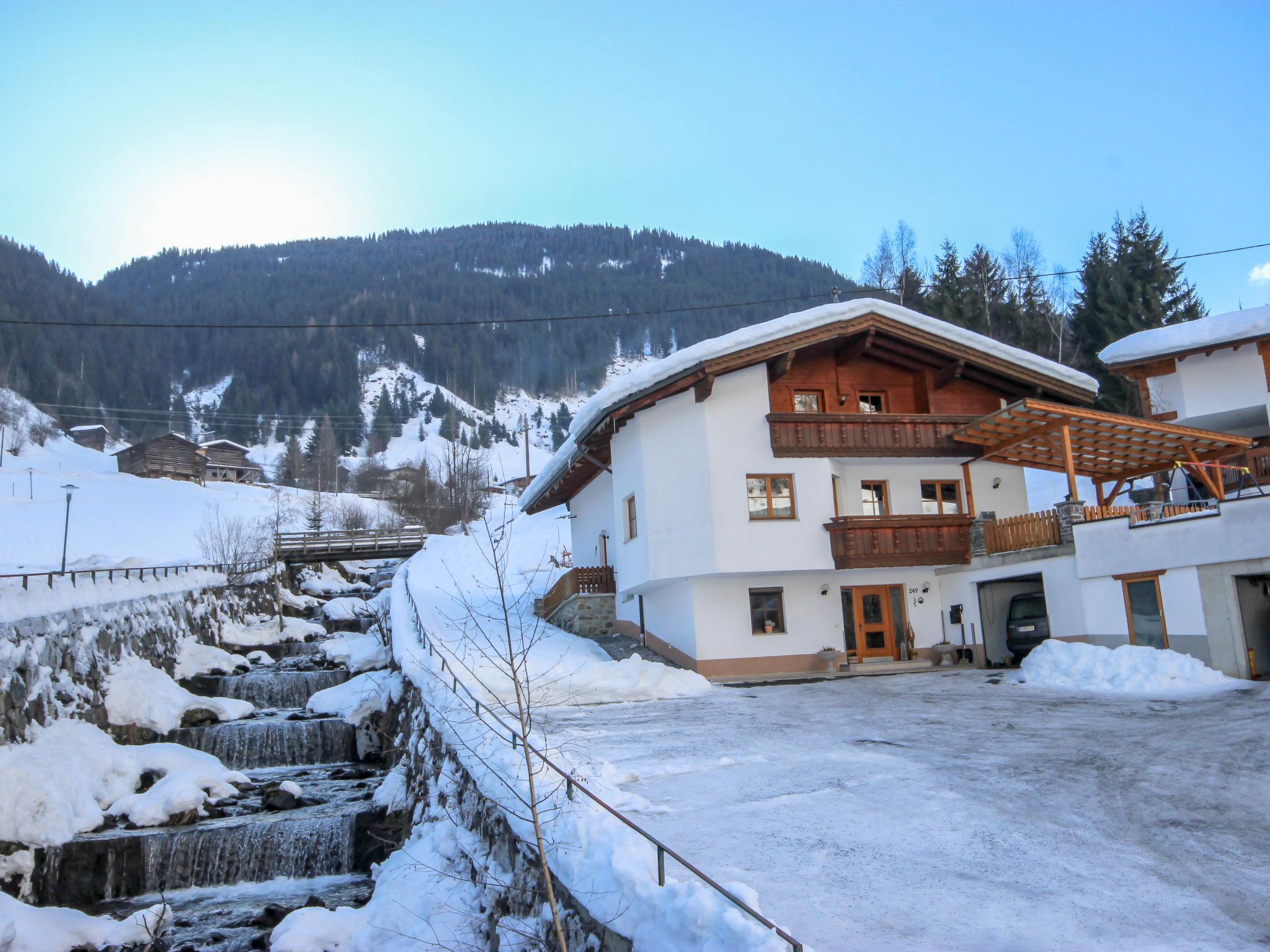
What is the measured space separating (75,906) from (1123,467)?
2487 cm

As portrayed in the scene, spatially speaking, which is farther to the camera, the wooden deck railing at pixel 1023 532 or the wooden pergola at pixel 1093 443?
the wooden deck railing at pixel 1023 532

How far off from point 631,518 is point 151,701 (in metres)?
11.6

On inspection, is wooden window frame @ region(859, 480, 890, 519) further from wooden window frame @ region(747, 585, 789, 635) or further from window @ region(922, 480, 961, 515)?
wooden window frame @ region(747, 585, 789, 635)

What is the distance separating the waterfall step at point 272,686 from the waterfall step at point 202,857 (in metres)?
8.28

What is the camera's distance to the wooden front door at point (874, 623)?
23109 millimetres

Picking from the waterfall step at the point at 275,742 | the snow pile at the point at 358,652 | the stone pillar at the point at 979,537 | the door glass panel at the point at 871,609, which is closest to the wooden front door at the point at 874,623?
the door glass panel at the point at 871,609

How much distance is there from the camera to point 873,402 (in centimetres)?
2491

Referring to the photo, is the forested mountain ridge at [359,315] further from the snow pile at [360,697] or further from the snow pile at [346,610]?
the snow pile at [360,697]

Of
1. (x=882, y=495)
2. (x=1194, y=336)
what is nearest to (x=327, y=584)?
(x=882, y=495)

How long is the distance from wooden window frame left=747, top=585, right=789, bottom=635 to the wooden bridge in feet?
87.9

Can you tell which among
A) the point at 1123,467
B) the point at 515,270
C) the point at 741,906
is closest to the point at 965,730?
the point at 741,906

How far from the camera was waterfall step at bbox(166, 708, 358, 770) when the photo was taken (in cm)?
1828

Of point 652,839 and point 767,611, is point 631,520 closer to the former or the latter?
point 767,611

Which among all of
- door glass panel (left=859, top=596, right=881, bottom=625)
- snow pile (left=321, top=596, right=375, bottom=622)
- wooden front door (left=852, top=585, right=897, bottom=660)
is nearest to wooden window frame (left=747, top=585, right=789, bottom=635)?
wooden front door (left=852, top=585, right=897, bottom=660)
